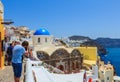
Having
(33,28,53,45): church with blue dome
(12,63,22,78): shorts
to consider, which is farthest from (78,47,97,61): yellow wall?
(12,63,22,78): shorts

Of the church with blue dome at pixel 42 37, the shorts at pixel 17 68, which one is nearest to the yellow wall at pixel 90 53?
the church with blue dome at pixel 42 37

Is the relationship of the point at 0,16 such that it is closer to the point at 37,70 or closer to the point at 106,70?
the point at 37,70

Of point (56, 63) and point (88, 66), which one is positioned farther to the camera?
point (88, 66)

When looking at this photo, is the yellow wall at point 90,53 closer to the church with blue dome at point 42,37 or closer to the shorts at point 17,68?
the church with blue dome at point 42,37

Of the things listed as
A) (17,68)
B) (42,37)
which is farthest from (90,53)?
(17,68)

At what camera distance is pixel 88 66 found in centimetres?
4000

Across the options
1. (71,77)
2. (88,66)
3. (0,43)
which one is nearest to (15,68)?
(71,77)

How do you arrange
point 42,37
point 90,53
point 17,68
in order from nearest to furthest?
point 17,68 < point 42,37 < point 90,53

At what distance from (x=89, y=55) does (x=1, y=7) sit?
1157 inches

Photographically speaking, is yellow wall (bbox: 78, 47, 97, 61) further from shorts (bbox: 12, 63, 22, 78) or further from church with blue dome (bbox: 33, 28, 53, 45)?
shorts (bbox: 12, 63, 22, 78)

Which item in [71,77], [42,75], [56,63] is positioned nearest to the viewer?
[42,75]

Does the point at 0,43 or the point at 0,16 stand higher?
the point at 0,16

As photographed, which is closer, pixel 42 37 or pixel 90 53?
pixel 42 37

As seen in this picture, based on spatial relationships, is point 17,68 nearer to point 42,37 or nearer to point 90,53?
point 42,37
